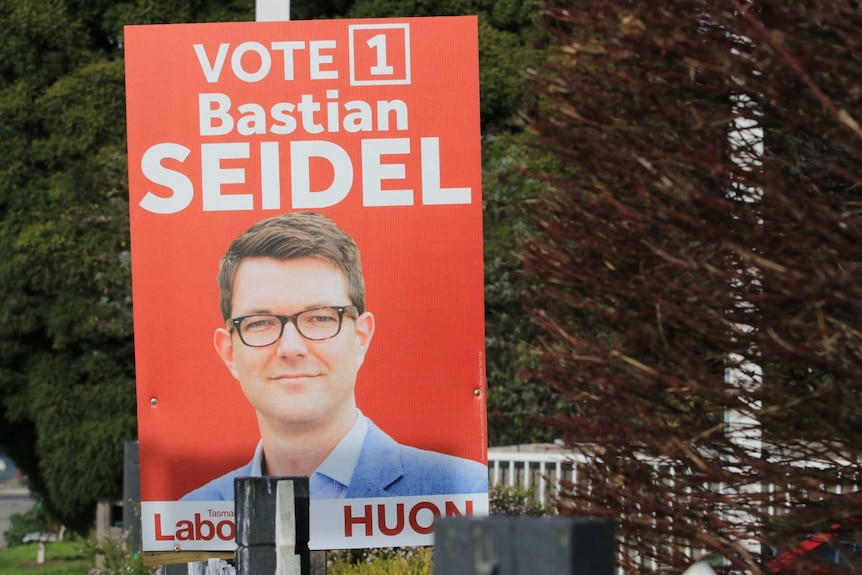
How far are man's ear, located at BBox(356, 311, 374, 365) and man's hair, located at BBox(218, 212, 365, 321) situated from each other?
0.18 metres

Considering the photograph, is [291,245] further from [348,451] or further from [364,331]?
[348,451]

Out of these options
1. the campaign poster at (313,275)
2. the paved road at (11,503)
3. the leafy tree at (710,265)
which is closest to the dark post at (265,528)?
the leafy tree at (710,265)

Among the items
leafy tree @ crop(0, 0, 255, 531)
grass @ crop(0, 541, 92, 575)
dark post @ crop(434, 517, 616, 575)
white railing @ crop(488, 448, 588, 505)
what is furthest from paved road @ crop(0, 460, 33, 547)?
dark post @ crop(434, 517, 616, 575)

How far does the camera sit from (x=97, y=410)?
52.3 feet

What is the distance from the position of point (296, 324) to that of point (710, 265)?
2.47 metres

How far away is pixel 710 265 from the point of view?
10.8ft

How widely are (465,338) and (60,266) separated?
11.5 m

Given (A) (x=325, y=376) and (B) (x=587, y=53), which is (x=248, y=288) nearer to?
(A) (x=325, y=376)

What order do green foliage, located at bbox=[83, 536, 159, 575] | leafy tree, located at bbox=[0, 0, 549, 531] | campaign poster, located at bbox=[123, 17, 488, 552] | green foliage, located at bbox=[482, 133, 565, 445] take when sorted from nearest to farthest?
campaign poster, located at bbox=[123, 17, 488, 552] → green foliage, located at bbox=[83, 536, 159, 575] → green foliage, located at bbox=[482, 133, 565, 445] → leafy tree, located at bbox=[0, 0, 549, 531]

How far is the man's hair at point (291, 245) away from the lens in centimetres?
533

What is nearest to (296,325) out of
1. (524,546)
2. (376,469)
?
(376,469)

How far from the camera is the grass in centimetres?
1817

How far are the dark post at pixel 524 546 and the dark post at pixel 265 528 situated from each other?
81.4 inches

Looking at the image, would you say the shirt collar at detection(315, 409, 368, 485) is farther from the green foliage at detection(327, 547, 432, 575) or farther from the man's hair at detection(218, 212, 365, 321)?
the green foliage at detection(327, 547, 432, 575)
